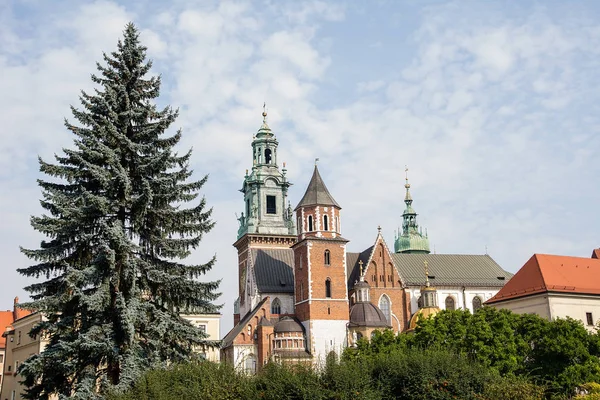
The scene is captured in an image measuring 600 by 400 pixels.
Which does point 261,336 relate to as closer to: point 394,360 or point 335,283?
point 335,283

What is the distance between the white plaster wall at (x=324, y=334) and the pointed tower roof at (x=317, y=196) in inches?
415

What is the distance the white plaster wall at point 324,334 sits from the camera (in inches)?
2315

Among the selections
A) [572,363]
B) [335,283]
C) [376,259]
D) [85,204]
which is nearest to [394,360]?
[85,204]

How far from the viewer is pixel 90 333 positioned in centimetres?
2156

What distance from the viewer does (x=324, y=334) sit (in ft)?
195

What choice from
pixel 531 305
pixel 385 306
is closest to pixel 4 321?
pixel 385 306

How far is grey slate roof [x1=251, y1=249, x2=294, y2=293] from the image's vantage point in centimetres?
6675

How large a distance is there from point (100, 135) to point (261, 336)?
132 ft

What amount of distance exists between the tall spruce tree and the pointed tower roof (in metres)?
38.4

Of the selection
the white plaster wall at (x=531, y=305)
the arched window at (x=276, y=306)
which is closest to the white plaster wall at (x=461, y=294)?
the arched window at (x=276, y=306)

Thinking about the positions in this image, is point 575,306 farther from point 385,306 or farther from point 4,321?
point 4,321

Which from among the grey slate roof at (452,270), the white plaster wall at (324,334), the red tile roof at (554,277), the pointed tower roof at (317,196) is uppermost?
the pointed tower roof at (317,196)

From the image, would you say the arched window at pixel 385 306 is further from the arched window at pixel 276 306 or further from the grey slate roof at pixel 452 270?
the arched window at pixel 276 306

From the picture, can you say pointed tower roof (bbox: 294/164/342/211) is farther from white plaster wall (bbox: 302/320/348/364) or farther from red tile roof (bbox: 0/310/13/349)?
red tile roof (bbox: 0/310/13/349)
